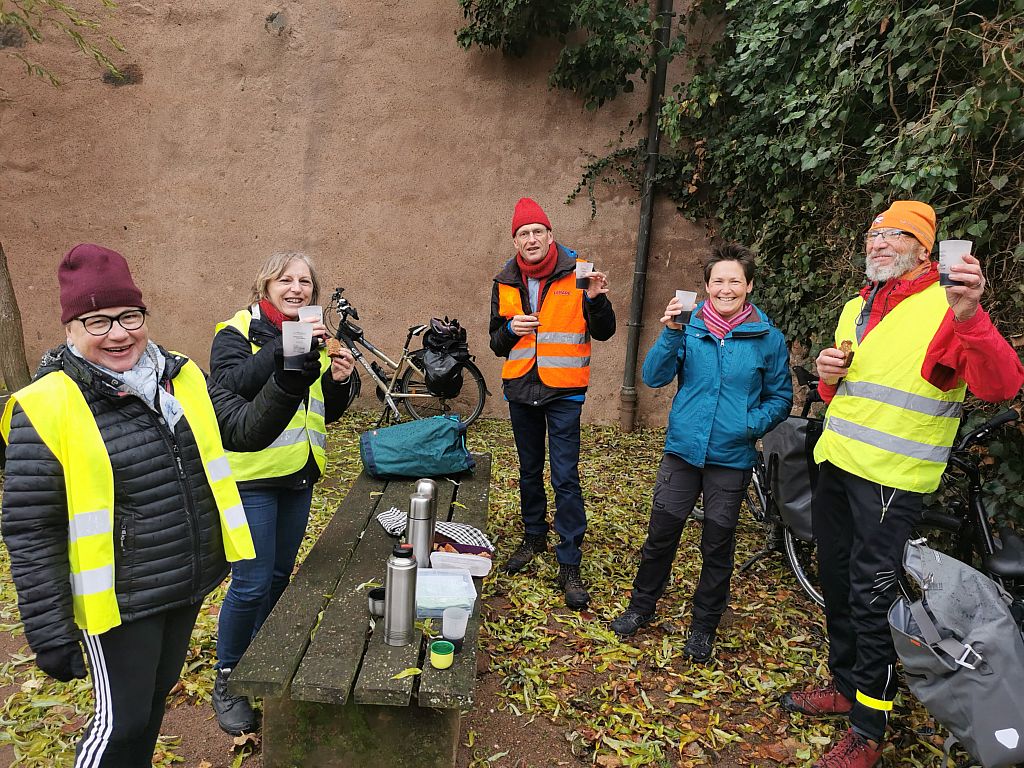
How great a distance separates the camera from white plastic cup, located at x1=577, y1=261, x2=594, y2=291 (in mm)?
3482

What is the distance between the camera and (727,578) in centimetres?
333

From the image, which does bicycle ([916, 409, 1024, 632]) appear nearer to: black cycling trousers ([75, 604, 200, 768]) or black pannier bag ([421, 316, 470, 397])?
black cycling trousers ([75, 604, 200, 768])

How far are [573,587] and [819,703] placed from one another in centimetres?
140

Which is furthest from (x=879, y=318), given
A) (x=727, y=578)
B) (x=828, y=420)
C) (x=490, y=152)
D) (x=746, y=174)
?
(x=490, y=152)

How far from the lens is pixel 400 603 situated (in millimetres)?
2350

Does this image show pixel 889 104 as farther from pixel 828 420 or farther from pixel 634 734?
pixel 634 734

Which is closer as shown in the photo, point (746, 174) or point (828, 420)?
point (828, 420)

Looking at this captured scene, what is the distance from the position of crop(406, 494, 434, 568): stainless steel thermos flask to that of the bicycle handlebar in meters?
2.45

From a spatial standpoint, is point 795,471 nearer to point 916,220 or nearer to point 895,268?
point 895,268

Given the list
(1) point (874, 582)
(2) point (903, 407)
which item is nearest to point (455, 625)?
(1) point (874, 582)

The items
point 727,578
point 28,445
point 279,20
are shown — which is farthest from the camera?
point 279,20

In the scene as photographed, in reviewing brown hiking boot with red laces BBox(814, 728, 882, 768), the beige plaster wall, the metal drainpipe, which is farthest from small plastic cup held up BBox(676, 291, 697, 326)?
the beige plaster wall

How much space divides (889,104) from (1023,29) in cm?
111

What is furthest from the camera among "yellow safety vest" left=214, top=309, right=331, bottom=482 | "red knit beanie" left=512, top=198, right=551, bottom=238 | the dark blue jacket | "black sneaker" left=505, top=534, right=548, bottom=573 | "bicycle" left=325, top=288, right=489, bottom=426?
"bicycle" left=325, top=288, right=489, bottom=426
